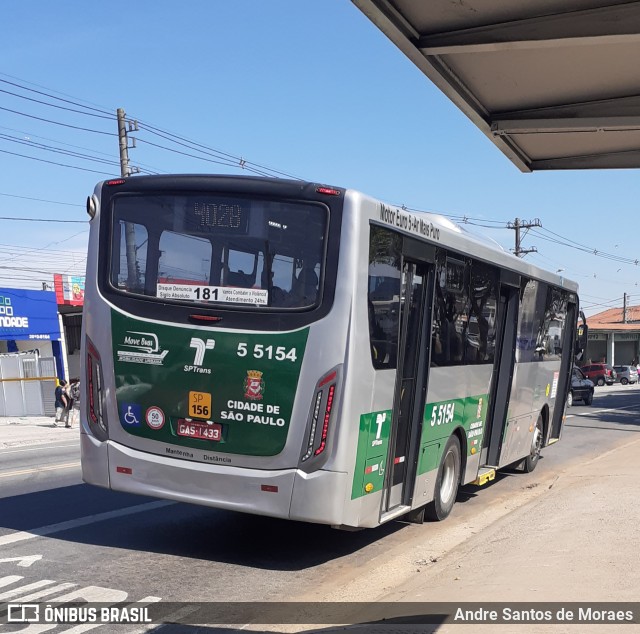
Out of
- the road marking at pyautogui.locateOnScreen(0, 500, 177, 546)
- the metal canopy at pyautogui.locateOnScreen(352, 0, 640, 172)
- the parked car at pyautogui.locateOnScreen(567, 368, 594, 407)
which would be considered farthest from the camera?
the parked car at pyautogui.locateOnScreen(567, 368, 594, 407)

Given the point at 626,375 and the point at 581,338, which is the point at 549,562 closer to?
the point at 581,338

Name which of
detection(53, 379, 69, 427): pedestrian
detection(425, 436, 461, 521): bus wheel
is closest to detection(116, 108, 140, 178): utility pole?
detection(53, 379, 69, 427): pedestrian

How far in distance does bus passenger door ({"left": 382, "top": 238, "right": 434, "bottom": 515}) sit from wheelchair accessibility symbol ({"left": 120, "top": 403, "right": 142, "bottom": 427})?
7.87ft

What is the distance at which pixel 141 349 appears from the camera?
7723 millimetres

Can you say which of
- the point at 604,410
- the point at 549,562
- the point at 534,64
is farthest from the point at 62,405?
the point at 534,64

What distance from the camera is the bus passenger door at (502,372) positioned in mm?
11617

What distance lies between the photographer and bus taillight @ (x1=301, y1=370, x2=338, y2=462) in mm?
7176

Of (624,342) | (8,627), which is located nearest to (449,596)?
(8,627)

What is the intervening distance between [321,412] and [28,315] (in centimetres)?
3207

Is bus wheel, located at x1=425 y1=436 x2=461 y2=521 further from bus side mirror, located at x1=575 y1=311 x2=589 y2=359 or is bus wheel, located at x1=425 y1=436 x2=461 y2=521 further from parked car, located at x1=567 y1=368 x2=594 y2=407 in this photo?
parked car, located at x1=567 y1=368 x2=594 y2=407

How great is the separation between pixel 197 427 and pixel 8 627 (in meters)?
2.34

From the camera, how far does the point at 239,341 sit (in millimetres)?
7379

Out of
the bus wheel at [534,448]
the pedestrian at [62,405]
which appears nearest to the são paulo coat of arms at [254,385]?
the bus wheel at [534,448]

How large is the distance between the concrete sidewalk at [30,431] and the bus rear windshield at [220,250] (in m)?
15.3
